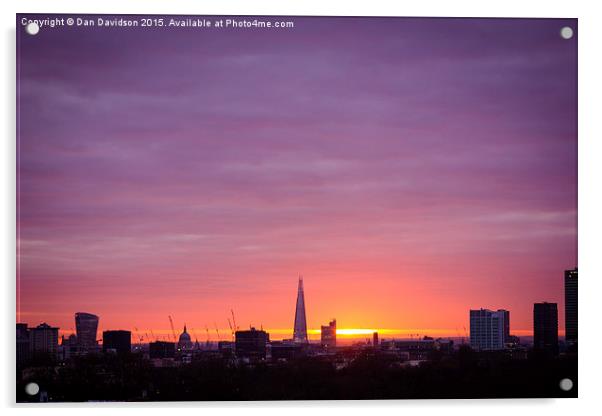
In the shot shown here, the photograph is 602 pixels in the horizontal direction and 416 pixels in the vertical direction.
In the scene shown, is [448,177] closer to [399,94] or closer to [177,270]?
[399,94]

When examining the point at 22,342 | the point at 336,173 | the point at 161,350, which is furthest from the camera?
the point at 336,173

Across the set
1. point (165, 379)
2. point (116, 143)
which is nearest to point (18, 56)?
point (116, 143)

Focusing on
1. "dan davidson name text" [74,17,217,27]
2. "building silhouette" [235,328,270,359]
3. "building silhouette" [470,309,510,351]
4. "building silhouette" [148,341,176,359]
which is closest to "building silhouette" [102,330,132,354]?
"building silhouette" [148,341,176,359]

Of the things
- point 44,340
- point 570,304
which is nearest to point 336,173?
point 570,304

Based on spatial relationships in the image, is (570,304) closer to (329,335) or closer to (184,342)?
(329,335)

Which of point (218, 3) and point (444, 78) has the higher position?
point (218, 3)

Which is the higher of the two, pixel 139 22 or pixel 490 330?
pixel 139 22

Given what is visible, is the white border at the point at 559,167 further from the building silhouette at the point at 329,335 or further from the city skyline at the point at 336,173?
the building silhouette at the point at 329,335
